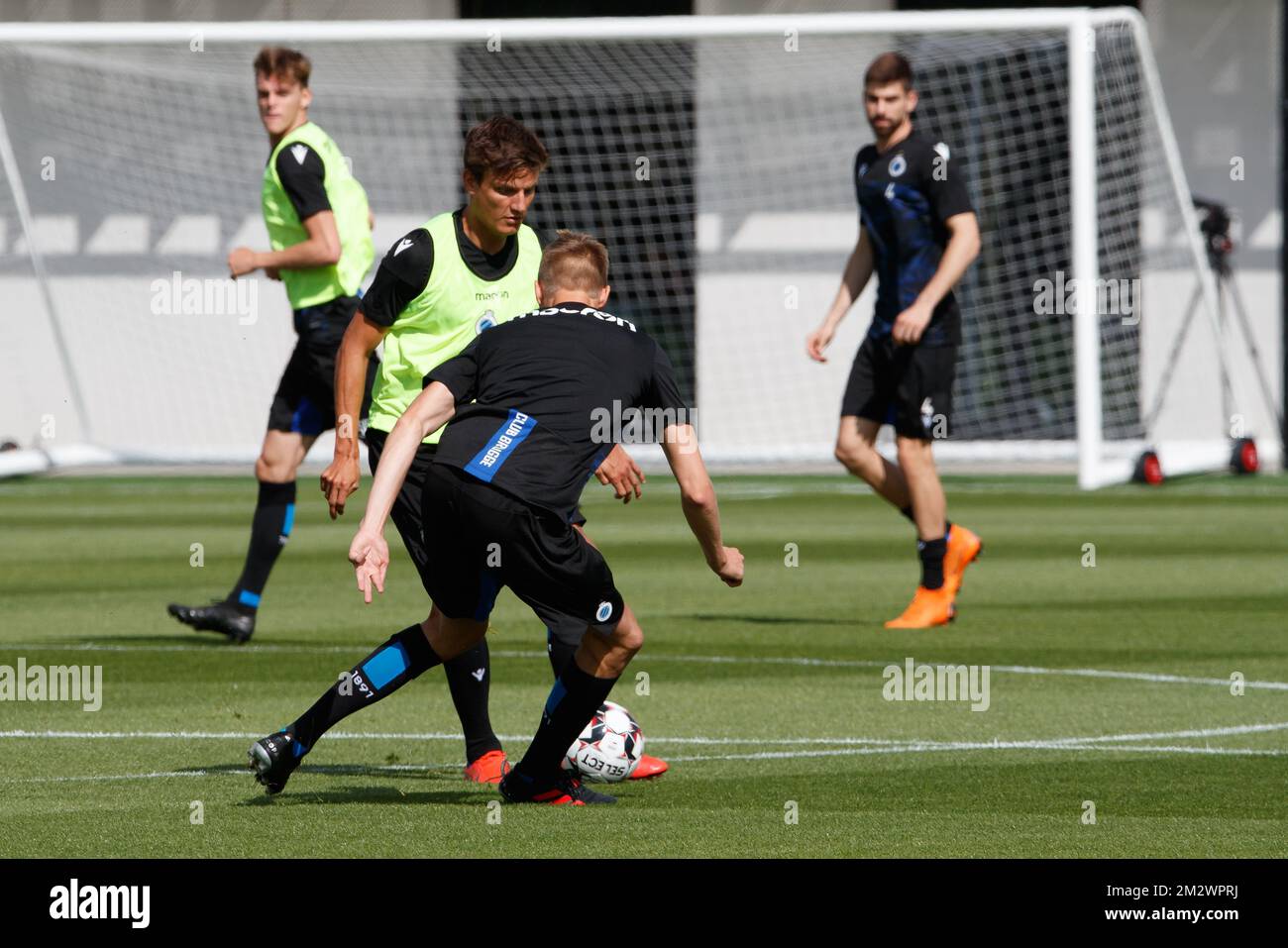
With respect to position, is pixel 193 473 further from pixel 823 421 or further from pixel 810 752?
pixel 810 752

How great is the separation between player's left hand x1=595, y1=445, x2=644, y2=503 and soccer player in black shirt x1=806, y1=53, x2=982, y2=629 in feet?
13.7

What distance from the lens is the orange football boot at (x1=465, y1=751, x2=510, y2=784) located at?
21.1 ft

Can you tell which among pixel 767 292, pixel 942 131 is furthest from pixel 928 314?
pixel 767 292

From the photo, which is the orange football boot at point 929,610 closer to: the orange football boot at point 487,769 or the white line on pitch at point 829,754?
the white line on pitch at point 829,754

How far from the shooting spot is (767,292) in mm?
23906

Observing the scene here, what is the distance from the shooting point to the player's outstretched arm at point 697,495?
18.6ft

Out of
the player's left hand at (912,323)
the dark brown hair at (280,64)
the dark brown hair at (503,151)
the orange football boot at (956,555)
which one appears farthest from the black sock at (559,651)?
the orange football boot at (956,555)

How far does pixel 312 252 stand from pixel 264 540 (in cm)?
130

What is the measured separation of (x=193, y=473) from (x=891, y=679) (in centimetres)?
1527

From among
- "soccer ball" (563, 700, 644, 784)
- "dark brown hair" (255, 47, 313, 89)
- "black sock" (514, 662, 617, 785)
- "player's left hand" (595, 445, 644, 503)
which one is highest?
"dark brown hair" (255, 47, 313, 89)

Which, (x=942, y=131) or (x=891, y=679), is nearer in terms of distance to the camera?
(x=891, y=679)

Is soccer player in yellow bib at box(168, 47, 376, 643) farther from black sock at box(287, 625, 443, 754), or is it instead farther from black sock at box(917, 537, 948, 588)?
black sock at box(287, 625, 443, 754)

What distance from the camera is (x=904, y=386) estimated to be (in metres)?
10.2

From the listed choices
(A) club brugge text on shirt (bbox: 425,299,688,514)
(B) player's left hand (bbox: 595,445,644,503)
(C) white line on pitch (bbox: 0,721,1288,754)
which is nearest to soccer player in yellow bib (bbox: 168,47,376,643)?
(C) white line on pitch (bbox: 0,721,1288,754)
